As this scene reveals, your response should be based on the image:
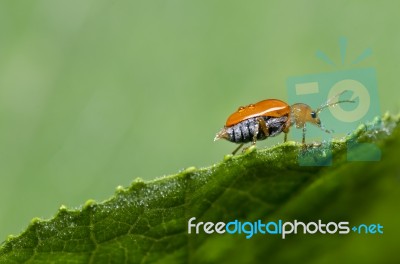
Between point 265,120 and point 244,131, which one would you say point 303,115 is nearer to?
point 265,120

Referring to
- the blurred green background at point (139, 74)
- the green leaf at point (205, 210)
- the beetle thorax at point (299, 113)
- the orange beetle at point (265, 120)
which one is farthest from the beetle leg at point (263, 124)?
the green leaf at point (205, 210)

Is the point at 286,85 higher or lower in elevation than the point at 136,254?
higher

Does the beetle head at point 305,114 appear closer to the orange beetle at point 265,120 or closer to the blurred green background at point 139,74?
the orange beetle at point 265,120

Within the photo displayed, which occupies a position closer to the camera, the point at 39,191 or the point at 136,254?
the point at 136,254

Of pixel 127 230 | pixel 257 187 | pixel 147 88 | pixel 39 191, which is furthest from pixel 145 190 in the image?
pixel 147 88

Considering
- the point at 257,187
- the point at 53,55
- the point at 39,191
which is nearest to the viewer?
the point at 257,187

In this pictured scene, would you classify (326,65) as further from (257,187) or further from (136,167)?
(257,187)

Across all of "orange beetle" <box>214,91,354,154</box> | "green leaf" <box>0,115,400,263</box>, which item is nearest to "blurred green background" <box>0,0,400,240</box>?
"orange beetle" <box>214,91,354,154</box>
